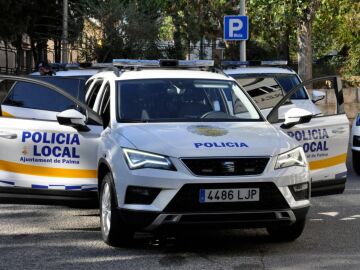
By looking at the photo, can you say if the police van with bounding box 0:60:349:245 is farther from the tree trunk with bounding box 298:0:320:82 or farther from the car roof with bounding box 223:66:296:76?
the tree trunk with bounding box 298:0:320:82

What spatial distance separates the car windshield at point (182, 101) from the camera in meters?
7.04

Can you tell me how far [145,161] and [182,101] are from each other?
52.0 inches

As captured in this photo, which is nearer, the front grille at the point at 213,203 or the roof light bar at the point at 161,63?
the front grille at the point at 213,203

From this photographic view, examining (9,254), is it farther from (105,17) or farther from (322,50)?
(322,50)

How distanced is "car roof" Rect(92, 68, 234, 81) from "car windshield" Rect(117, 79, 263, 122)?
0.07 m

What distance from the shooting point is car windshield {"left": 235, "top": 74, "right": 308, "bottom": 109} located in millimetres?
12828

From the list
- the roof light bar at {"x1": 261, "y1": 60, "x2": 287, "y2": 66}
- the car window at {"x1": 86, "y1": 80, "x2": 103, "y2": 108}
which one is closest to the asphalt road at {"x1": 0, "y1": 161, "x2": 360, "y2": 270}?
the car window at {"x1": 86, "y1": 80, "x2": 103, "y2": 108}

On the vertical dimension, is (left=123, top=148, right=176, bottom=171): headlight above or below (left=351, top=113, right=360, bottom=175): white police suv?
above

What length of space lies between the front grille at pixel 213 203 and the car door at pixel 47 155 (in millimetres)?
1489

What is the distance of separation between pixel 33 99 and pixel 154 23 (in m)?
20.4

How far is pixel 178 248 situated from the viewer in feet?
21.7

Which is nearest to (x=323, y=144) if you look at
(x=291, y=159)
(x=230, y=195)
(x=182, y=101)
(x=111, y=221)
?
(x=291, y=159)

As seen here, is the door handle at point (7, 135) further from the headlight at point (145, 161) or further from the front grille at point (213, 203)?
the front grille at point (213, 203)

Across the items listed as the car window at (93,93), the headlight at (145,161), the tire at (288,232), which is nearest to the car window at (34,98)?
the car window at (93,93)
